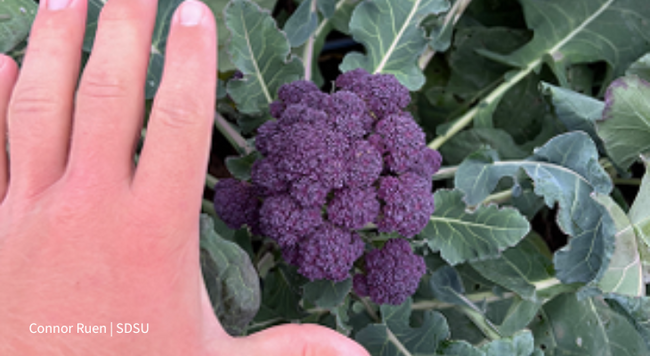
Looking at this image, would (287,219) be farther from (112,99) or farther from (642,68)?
(642,68)

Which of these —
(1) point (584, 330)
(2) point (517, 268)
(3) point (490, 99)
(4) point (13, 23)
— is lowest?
(1) point (584, 330)

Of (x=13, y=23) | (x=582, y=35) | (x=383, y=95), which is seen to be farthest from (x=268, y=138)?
(x=582, y=35)

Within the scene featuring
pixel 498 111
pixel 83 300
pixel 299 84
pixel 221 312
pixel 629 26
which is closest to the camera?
pixel 83 300

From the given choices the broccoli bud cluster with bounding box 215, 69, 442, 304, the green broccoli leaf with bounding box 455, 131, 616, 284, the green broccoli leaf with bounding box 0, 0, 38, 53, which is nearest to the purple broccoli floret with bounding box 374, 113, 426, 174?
the broccoli bud cluster with bounding box 215, 69, 442, 304

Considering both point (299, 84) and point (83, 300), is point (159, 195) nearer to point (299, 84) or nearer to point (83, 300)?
point (83, 300)

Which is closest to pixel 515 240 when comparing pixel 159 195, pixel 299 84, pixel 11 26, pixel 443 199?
pixel 443 199

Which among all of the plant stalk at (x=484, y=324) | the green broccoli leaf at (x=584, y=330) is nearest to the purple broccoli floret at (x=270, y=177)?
the plant stalk at (x=484, y=324)
